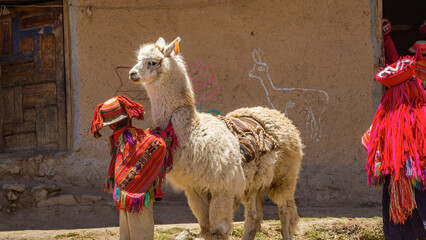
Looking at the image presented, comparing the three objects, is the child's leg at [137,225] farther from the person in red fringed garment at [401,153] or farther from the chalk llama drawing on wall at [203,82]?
the chalk llama drawing on wall at [203,82]

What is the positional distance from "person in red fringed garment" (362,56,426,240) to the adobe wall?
3.32 m

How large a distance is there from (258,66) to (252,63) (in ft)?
0.31

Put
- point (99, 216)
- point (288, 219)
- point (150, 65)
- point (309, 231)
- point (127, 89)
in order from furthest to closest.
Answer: point (127, 89) → point (99, 216) → point (309, 231) → point (288, 219) → point (150, 65)

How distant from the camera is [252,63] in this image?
7.44 metres

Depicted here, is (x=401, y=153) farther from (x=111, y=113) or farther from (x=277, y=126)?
(x=111, y=113)

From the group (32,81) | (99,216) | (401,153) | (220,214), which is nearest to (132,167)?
(220,214)

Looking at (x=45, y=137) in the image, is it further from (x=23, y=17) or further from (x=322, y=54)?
(x=322, y=54)

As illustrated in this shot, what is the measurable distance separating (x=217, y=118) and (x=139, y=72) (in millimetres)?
903

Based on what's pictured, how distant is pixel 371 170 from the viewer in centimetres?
400

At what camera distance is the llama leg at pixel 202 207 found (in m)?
4.55

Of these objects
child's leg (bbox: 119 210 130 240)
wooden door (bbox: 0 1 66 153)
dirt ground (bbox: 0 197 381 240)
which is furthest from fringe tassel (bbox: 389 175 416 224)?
wooden door (bbox: 0 1 66 153)

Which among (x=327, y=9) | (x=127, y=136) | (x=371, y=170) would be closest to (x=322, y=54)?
(x=327, y=9)

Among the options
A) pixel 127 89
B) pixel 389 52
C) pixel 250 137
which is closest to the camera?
pixel 250 137

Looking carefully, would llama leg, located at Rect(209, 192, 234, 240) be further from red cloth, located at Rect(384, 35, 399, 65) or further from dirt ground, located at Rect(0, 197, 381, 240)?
red cloth, located at Rect(384, 35, 399, 65)
